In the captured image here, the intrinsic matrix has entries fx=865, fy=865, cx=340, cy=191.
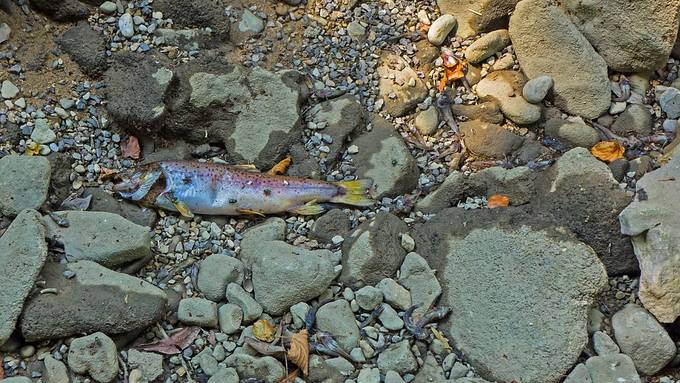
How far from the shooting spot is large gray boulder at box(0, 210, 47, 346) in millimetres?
3867

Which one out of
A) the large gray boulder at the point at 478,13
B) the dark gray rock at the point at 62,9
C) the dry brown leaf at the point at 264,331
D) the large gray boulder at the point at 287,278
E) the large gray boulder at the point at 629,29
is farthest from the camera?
the large gray boulder at the point at 478,13

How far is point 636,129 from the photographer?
16.8 feet

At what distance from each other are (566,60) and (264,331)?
8.15 ft

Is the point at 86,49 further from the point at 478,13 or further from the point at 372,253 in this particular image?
the point at 478,13

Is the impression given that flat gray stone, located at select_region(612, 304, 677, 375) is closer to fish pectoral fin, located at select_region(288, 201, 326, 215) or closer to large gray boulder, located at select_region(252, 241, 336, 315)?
large gray boulder, located at select_region(252, 241, 336, 315)

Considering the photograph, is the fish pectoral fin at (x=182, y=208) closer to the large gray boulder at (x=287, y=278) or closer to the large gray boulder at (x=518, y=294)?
the large gray boulder at (x=287, y=278)

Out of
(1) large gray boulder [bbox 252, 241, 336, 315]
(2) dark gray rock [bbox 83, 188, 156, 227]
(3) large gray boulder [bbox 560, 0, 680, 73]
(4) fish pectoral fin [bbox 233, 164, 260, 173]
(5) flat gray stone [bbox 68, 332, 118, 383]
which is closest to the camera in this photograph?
(5) flat gray stone [bbox 68, 332, 118, 383]

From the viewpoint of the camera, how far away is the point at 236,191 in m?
4.73

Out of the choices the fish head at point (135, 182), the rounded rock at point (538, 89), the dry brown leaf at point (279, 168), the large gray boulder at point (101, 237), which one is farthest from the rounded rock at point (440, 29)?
the large gray boulder at point (101, 237)

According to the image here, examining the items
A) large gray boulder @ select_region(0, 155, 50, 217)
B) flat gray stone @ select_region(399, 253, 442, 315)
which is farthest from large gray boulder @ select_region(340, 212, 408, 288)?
large gray boulder @ select_region(0, 155, 50, 217)

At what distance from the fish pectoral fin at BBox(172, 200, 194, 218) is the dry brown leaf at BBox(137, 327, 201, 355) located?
2.40 feet

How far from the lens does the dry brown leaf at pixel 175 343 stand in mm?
4051

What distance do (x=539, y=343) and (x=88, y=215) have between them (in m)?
2.31

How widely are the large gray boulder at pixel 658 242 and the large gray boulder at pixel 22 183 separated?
2929 mm
